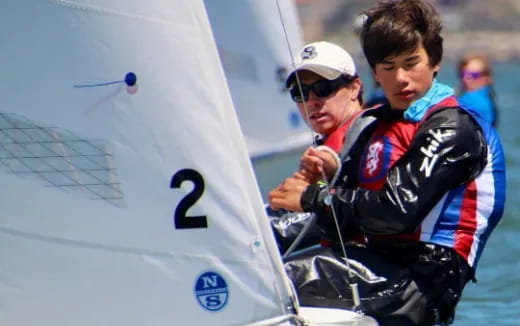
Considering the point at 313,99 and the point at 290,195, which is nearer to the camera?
the point at 290,195

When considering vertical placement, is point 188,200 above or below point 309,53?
below

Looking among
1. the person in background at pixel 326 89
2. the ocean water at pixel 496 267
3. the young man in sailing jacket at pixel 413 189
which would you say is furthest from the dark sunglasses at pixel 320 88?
the ocean water at pixel 496 267

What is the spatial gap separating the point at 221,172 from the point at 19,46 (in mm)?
604

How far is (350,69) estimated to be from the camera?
3967mm

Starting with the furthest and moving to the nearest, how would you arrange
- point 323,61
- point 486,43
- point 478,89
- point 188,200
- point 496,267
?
point 486,43 < point 478,89 < point 496,267 < point 323,61 < point 188,200

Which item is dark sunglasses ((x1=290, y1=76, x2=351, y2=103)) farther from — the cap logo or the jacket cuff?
the jacket cuff

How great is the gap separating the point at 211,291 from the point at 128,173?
1.20 feet

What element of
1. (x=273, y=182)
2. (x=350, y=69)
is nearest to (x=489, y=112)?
(x=273, y=182)

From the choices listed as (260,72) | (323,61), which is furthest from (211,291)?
(260,72)

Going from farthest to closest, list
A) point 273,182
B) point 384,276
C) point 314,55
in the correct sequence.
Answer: point 273,182 < point 314,55 < point 384,276

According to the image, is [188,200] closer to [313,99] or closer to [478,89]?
[313,99]

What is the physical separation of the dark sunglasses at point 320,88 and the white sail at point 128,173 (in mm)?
605

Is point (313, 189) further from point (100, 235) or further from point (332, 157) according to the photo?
point (100, 235)

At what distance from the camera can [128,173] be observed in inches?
134
